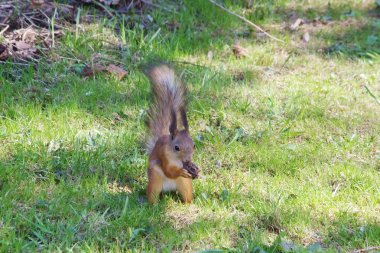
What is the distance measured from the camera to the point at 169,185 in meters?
3.78

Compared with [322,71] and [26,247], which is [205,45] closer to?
[322,71]

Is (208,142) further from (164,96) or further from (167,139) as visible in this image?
(167,139)

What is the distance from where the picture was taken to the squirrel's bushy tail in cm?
389

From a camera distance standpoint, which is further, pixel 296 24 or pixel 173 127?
pixel 296 24

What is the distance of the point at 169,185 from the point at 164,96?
0.49 metres

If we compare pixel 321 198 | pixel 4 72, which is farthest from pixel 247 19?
pixel 321 198

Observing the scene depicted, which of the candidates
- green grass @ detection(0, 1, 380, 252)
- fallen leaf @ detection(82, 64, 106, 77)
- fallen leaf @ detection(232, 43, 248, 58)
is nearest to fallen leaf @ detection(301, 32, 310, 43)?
green grass @ detection(0, 1, 380, 252)

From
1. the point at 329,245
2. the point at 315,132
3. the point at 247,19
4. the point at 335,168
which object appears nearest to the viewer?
the point at 329,245

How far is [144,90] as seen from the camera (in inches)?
200

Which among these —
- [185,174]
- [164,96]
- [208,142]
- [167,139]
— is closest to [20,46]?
[208,142]

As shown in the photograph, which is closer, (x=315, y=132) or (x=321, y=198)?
(x=321, y=198)

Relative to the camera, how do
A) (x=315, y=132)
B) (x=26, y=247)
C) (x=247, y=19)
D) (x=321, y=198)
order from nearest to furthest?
(x=26, y=247), (x=321, y=198), (x=315, y=132), (x=247, y=19)

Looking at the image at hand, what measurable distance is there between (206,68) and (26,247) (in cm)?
258

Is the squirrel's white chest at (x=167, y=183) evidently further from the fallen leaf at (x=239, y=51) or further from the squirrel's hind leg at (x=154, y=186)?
the fallen leaf at (x=239, y=51)
